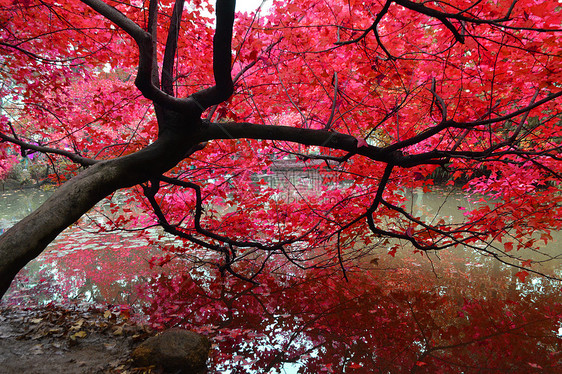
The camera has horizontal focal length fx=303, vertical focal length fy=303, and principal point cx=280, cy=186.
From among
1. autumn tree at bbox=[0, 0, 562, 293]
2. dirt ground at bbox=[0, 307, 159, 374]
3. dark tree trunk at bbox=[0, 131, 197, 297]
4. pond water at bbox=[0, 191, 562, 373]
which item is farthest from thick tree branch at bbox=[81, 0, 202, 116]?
pond water at bbox=[0, 191, 562, 373]

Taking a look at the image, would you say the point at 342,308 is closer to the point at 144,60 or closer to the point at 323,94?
the point at 323,94

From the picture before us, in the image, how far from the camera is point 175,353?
9.87 feet

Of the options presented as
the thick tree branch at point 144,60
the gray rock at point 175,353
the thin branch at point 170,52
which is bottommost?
the gray rock at point 175,353

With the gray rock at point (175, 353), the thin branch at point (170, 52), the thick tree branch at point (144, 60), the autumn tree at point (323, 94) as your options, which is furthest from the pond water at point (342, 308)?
the thin branch at point (170, 52)

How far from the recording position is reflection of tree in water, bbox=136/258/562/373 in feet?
11.2

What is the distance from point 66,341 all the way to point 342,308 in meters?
3.59

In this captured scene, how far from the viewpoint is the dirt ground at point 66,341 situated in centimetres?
301

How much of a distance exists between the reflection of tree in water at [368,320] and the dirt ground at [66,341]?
0.61 m

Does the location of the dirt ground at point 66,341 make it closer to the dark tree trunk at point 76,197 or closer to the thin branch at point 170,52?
the dark tree trunk at point 76,197

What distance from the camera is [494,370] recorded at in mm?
3254

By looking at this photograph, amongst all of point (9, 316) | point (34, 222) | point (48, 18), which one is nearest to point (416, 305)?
point (34, 222)

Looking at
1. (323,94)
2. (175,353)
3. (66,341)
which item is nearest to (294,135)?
(323,94)

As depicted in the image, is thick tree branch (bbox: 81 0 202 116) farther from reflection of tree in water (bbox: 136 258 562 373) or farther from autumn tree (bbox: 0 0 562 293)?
reflection of tree in water (bbox: 136 258 562 373)

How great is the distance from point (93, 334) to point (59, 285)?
2.63m
